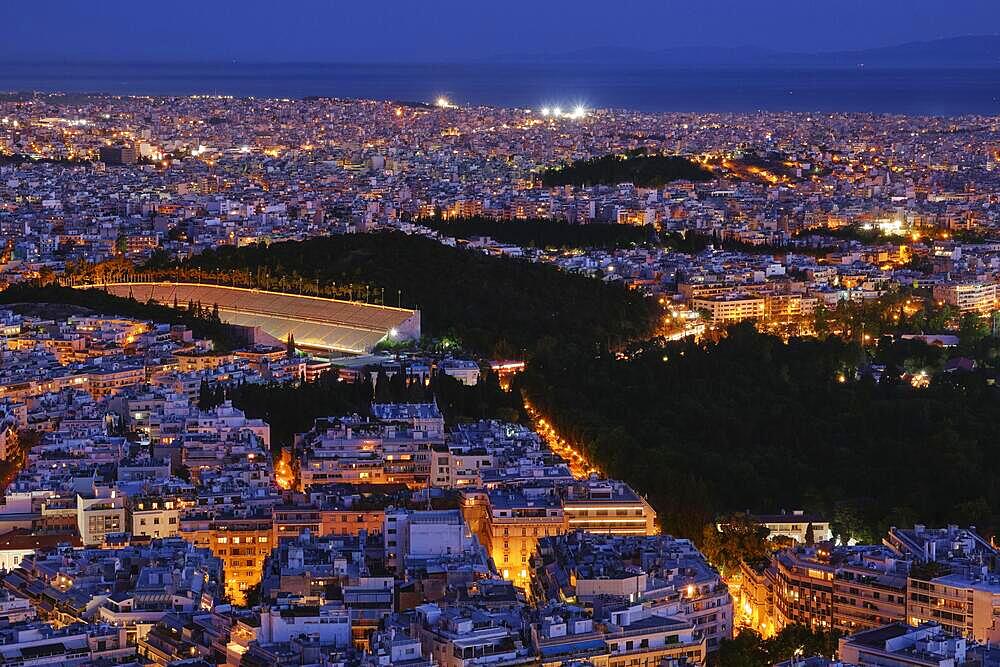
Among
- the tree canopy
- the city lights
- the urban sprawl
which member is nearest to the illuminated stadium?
the urban sprawl

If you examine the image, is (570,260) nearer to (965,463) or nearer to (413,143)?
(965,463)

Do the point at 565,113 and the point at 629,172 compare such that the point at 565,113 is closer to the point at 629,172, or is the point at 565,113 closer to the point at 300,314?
the point at 629,172

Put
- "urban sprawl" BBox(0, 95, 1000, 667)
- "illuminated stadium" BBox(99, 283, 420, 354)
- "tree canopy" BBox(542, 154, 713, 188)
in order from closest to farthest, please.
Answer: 1. "urban sprawl" BBox(0, 95, 1000, 667)
2. "illuminated stadium" BBox(99, 283, 420, 354)
3. "tree canopy" BBox(542, 154, 713, 188)

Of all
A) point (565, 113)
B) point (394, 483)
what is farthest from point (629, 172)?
point (394, 483)

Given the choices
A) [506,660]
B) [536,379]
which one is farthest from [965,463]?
[506,660]

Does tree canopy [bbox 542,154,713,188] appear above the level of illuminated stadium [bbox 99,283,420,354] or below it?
above

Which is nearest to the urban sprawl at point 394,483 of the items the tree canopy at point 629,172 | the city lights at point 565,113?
the tree canopy at point 629,172

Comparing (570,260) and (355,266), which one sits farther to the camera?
(570,260)

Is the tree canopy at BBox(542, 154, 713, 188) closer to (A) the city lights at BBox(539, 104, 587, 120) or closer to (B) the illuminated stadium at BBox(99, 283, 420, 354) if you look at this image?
(B) the illuminated stadium at BBox(99, 283, 420, 354)
